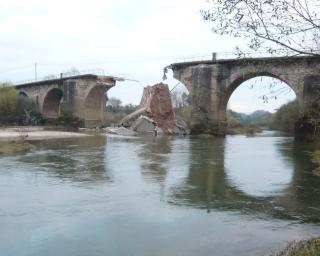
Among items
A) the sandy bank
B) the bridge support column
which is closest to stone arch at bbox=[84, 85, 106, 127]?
the sandy bank

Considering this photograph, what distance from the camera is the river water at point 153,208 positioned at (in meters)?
8.78

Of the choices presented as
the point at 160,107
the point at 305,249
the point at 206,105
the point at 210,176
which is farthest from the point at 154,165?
the point at 160,107

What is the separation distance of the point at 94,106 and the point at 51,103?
13.1m

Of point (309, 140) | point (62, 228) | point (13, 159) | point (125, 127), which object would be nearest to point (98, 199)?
point (62, 228)

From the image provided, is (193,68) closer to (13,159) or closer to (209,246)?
(13,159)

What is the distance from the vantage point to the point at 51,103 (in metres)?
76.8

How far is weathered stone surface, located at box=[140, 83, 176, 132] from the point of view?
175 ft

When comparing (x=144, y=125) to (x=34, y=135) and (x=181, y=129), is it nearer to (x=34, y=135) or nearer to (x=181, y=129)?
(x=181, y=129)

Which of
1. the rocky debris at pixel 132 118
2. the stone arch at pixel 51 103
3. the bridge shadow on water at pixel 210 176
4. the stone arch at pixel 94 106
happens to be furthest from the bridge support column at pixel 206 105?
the stone arch at pixel 51 103

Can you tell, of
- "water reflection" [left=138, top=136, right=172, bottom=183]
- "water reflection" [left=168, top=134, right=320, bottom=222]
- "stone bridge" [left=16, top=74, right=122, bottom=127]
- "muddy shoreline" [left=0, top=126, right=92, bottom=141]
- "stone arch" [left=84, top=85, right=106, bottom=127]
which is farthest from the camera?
"stone arch" [left=84, top=85, right=106, bottom=127]

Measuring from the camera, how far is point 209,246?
8.72m

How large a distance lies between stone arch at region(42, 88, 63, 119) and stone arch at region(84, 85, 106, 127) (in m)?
9.12

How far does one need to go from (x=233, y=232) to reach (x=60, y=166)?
35.9 feet

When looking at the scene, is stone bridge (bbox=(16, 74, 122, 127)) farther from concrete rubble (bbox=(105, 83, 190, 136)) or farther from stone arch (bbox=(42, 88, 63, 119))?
concrete rubble (bbox=(105, 83, 190, 136))
